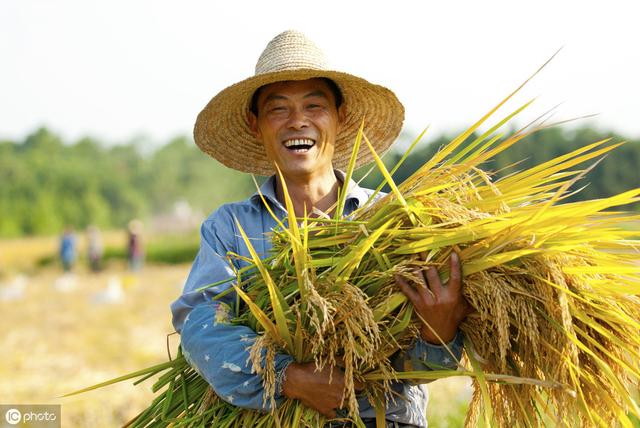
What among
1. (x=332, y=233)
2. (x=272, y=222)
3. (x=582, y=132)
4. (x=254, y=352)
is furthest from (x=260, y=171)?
(x=582, y=132)

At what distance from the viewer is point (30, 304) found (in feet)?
47.0

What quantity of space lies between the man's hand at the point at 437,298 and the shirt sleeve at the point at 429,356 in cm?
4

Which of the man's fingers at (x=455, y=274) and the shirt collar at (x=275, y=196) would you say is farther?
the shirt collar at (x=275, y=196)

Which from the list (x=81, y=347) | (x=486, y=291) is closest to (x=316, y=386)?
(x=486, y=291)

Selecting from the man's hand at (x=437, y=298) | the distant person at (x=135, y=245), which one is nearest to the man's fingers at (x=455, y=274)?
the man's hand at (x=437, y=298)

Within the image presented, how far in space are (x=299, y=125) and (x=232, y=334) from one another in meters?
0.68

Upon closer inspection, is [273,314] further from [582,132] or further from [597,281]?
[582,132]

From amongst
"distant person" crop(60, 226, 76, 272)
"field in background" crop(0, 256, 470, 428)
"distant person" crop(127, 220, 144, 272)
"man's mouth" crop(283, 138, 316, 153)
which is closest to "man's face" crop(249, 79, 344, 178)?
"man's mouth" crop(283, 138, 316, 153)

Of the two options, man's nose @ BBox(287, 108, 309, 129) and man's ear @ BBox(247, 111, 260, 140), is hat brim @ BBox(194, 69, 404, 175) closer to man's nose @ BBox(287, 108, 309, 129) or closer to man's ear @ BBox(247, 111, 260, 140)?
man's ear @ BBox(247, 111, 260, 140)

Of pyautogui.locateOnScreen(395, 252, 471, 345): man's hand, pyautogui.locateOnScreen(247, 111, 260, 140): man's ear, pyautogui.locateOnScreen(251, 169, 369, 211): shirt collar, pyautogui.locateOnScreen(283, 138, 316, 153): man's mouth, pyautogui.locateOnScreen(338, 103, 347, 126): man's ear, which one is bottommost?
pyautogui.locateOnScreen(395, 252, 471, 345): man's hand

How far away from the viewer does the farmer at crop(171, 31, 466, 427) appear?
1.88 meters

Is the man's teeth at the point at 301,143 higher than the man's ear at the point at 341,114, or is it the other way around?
the man's ear at the point at 341,114

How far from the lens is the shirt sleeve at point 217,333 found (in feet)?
6.29

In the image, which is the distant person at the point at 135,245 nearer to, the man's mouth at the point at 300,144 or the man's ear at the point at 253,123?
the man's ear at the point at 253,123
